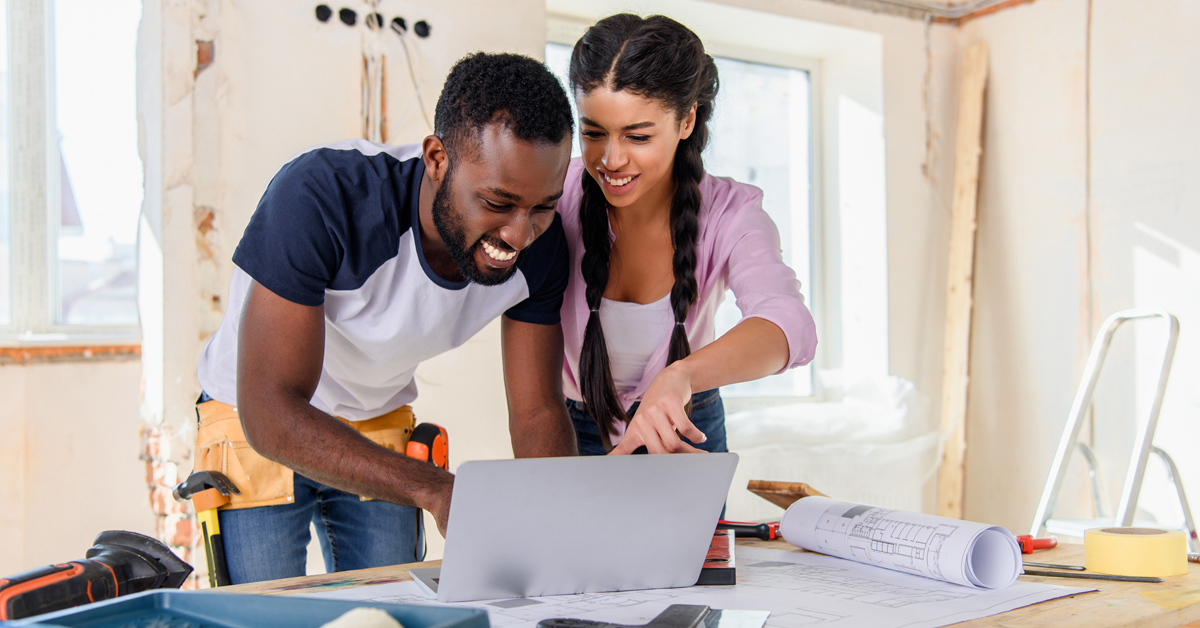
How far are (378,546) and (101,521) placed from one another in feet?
5.76

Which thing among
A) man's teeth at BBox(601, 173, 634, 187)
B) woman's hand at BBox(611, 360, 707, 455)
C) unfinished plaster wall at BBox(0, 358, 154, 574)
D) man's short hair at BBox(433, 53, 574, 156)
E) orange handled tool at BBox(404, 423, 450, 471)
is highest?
man's short hair at BBox(433, 53, 574, 156)

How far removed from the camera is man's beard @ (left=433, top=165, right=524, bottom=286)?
1312mm

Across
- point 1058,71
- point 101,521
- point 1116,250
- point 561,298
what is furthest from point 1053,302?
point 101,521

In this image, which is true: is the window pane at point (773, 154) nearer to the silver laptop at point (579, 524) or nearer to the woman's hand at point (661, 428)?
the woman's hand at point (661, 428)

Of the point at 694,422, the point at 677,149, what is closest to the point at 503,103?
the point at 677,149

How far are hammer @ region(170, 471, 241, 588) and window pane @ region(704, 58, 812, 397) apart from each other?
7.30 ft

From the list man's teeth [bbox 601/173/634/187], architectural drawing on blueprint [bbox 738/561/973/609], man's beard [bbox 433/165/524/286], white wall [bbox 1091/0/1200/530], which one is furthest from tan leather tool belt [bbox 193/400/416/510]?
white wall [bbox 1091/0/1200/530]

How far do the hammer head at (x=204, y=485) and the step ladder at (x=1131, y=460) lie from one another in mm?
2118

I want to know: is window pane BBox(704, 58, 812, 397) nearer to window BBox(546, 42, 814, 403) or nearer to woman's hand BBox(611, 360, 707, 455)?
window BBox(546, 42, 814, 403)

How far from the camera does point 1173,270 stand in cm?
290

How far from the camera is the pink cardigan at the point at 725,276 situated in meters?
1.36

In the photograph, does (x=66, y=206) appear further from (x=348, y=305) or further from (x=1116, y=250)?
(x=1116, y=250)

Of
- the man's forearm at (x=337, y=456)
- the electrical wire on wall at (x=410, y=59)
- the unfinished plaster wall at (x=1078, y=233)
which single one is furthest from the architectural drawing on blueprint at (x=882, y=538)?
the unfinished plaster wall at (x=1078, y=233)

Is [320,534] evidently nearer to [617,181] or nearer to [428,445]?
[428,445]
